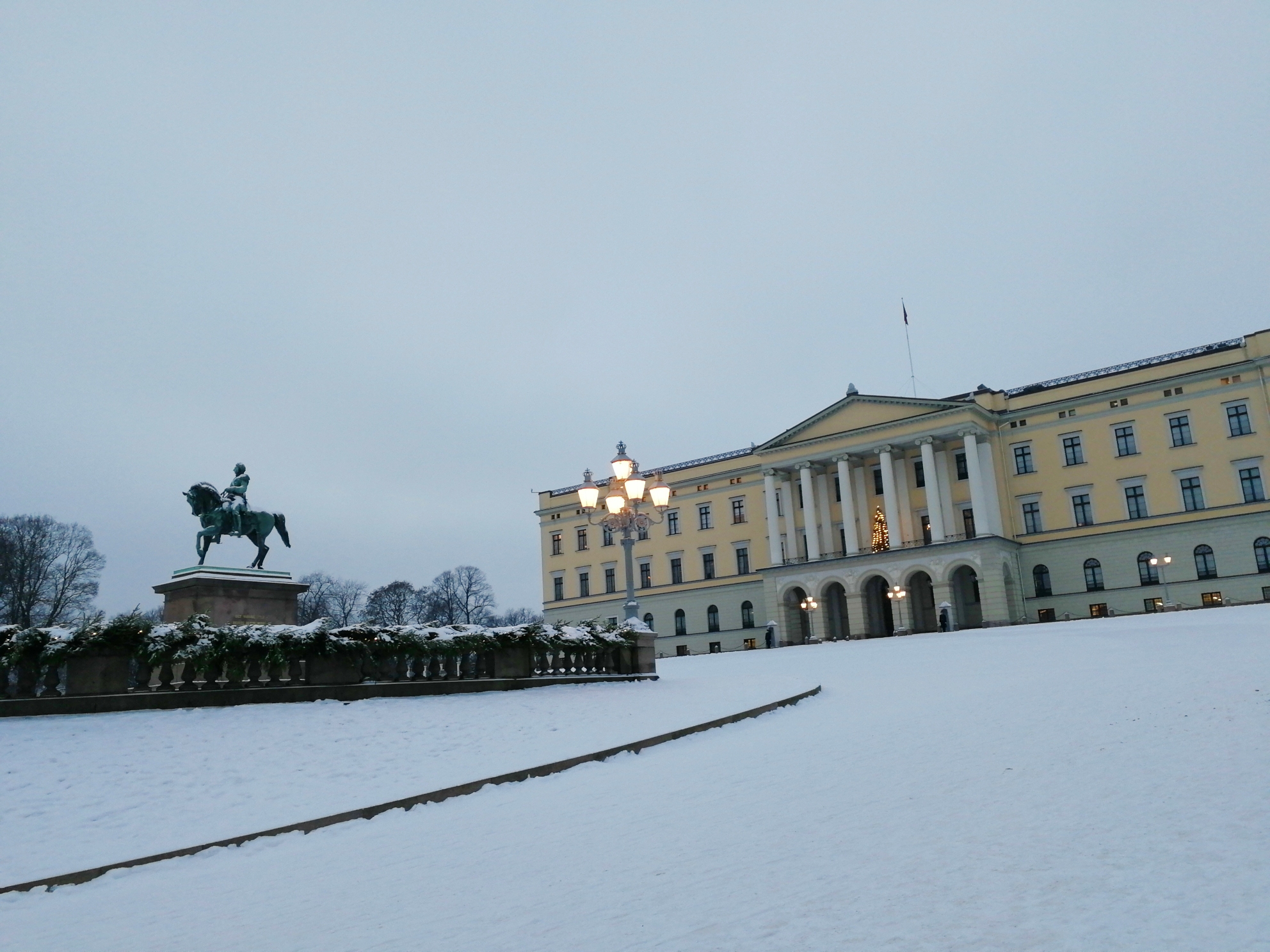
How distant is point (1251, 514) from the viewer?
165 feet

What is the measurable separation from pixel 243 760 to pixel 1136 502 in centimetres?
5560

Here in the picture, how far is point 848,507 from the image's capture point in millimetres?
59938

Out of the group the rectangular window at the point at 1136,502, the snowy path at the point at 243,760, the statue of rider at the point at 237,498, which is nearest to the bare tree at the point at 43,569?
the statue of rider at the point at 237,498

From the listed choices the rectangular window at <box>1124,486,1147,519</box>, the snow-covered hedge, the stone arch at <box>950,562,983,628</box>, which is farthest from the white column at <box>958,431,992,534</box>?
the snow-covered hedge

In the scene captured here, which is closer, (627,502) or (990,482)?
(627,502)

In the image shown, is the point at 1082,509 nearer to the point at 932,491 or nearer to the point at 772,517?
the point at 932,491

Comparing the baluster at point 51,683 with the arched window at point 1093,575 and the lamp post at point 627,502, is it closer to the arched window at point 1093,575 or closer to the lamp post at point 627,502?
the lamp post at point 627,502

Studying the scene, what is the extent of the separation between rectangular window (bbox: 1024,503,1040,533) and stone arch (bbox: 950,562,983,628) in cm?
451

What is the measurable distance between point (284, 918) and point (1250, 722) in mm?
8449

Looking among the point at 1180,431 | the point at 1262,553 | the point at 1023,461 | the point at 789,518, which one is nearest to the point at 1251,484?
the point at 1262,553

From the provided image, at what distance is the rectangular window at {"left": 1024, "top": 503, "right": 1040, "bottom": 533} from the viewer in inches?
2256

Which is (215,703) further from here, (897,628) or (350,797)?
(897,628)

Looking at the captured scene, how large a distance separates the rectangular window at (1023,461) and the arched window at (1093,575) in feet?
21.6

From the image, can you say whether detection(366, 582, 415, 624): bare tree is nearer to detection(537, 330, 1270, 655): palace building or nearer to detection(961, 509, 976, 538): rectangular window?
detection(537, 330, 1270, 655): palace building
